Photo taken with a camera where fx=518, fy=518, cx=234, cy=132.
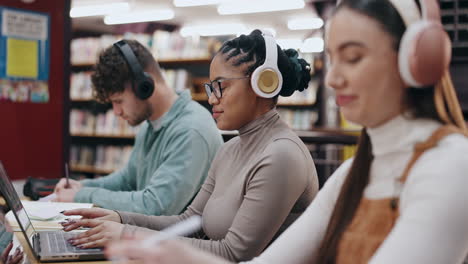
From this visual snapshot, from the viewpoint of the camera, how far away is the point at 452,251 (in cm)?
77

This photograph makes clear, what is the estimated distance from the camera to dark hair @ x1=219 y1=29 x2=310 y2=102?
1.52 metres

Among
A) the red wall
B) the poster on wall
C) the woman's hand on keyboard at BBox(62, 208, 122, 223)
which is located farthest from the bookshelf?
the woman's hand on keyboard at BBox(62, 208, 122, 223)

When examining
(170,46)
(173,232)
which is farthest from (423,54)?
(170,46)

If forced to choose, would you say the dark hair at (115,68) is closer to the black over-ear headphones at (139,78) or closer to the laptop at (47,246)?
the black over-ear headphones at (139,78)

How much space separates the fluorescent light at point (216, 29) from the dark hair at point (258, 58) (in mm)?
9086

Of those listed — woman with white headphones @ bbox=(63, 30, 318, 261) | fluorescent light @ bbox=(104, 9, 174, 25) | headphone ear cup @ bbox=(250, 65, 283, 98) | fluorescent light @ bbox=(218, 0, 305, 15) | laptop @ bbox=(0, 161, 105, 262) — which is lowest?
laptop @ bbox=(0, 161, 105, 262)

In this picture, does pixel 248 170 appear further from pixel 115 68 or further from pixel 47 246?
pixel 115 68

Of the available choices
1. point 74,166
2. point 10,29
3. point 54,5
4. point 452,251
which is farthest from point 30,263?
point 74,166

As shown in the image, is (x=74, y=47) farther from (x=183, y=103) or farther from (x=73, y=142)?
(x=183, y=103)

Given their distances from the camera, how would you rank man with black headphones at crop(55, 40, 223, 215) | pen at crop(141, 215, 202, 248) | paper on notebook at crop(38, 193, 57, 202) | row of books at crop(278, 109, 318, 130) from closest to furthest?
1. pen at crop(141, 215, 202, 248)
2. man with black headphones at crop(55, 40, 223, 215)
3. paper on notebook at crop(38, 193, 57, 202)
4. row of books at crop(278, 109, 318, 130)

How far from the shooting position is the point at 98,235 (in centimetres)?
142

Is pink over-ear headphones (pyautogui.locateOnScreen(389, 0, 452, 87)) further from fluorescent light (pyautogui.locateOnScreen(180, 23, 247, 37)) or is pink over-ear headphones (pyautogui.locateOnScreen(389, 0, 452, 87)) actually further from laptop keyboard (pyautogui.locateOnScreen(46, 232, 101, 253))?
fluorescent light (pyautogui.locateOnScreen(180, 23, 247, 37))

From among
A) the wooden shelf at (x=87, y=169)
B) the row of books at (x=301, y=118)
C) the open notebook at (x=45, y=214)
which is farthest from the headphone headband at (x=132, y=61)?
the row of books at (x=301, y=118)

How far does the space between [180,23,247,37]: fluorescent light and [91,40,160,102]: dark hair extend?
8.34 meters
